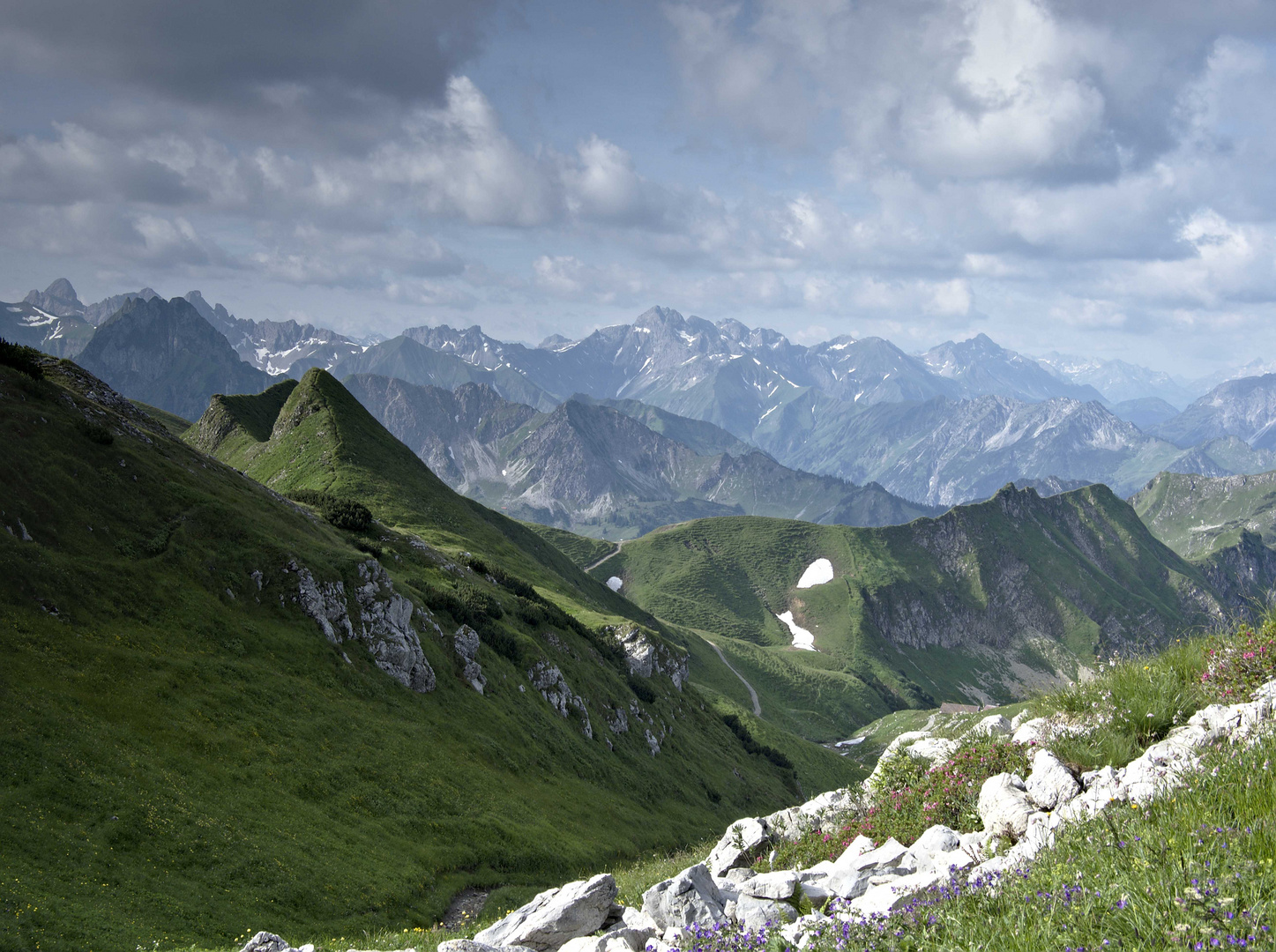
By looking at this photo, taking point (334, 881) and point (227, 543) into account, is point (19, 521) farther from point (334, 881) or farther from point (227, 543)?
point (334, 881)

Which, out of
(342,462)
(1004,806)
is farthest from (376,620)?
(342,462)

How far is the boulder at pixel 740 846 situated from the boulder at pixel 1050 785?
Result: 23.0 feet

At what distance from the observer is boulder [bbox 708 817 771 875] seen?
55.8 ft

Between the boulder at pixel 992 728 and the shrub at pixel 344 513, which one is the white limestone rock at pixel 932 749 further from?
the shrub at pixel 344 513

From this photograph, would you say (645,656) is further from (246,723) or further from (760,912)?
(760,912)

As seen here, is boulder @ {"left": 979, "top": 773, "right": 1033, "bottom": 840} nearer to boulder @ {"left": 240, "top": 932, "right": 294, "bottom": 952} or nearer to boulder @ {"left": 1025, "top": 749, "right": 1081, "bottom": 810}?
boulder @ {"left": 1025, "top": 749, "right": 1081, "bottom": 810}

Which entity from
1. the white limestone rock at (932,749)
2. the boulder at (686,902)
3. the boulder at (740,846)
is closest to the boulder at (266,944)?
the boulder at (686,902)

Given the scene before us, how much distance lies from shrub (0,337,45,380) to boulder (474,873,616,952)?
57918 millimetres

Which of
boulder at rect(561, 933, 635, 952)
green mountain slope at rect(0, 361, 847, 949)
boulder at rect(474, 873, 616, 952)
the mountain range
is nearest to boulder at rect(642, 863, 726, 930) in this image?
boulder at rect(561, 933, 635, 952)

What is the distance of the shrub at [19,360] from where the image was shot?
51.8 metres

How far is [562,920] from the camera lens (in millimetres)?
12789

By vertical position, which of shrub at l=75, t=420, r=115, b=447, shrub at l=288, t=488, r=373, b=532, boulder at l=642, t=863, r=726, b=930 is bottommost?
boulder at l=642, t=863, r=726, b=930

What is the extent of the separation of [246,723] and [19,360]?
3469 cm

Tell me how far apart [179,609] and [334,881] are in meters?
20.5
